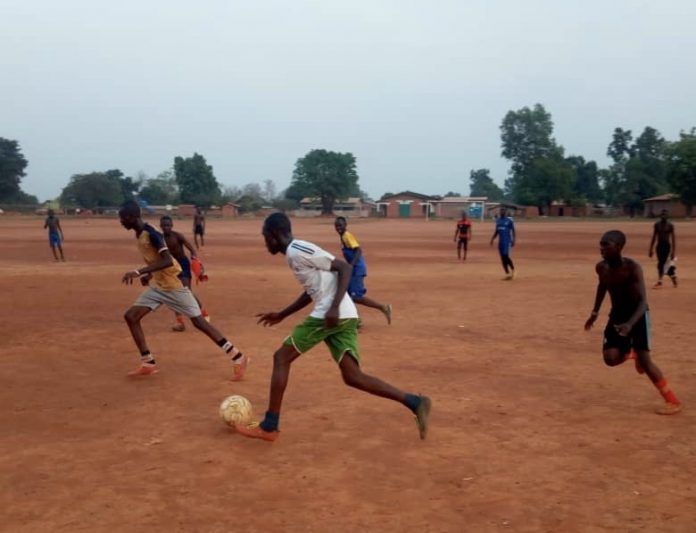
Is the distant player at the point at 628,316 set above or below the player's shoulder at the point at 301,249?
below

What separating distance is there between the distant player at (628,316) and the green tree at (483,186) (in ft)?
560

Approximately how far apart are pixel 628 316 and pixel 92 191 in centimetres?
10202

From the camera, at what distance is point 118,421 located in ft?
20.0

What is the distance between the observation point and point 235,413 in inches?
224

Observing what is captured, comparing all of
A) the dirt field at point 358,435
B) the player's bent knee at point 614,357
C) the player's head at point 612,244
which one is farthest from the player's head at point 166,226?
the player's bent knee at point 614,357

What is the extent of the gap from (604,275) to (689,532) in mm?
2911

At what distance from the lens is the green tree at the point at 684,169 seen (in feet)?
185

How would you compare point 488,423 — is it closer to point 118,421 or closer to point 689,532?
point 689,532

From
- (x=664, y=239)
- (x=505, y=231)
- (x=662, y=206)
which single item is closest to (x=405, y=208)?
(x=662, y=206)

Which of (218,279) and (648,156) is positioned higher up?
(648,156)

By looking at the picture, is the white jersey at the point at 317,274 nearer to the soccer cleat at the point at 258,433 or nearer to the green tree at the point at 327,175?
the soccer cleat at the point at 258,433

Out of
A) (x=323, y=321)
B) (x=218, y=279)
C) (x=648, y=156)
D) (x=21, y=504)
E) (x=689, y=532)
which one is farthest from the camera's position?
(x=648, y=156)

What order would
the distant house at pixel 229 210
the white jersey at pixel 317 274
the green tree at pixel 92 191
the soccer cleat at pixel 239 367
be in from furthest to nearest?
the distant house at pixel 229 210 → the green tree at pixel 92 191 → the soccer cleat at pixel 239 367 → the white jersey at pixel 317 274

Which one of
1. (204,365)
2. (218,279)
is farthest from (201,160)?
(204,365)
